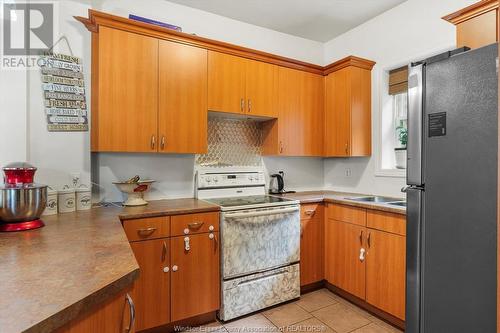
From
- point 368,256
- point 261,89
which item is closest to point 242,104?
point 261,89

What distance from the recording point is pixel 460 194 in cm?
129

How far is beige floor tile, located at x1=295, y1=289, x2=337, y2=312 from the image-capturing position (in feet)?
8.04

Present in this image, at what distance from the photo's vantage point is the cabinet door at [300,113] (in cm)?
287

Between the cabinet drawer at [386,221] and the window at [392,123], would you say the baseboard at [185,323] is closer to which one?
the cabinet drawer at [386,221]

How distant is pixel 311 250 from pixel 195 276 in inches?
46.1

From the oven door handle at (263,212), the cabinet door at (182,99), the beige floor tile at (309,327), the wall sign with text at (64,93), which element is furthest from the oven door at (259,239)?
the wall sign with text at (64,93)

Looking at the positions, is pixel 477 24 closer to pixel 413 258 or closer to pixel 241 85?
pixel 413 258

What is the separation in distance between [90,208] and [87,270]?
4.50 feet

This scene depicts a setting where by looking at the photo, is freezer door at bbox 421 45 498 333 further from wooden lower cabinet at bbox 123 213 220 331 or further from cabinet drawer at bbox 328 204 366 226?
wooden lower cabinet at bbox 123 213 220 331

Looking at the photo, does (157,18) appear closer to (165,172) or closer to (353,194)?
(165,172)

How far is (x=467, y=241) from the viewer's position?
126cm

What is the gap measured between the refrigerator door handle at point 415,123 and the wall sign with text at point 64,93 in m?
2.26

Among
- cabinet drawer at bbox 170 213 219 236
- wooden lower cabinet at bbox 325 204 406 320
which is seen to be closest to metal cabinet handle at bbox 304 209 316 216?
wooden lower cabinet at bbox 325 204 406 320

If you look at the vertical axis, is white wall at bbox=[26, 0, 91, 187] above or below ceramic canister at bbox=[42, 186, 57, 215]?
above
